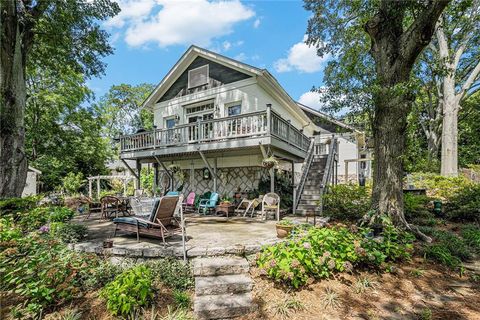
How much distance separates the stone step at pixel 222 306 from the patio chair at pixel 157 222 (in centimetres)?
172

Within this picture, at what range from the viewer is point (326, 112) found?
291 inches

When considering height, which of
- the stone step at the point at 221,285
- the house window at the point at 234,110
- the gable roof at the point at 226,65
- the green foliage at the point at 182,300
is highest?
the gable roof at the point at 226,65

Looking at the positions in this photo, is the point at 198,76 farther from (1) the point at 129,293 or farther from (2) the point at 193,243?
(1) the point at 129,293

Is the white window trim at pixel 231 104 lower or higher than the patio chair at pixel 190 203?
higher

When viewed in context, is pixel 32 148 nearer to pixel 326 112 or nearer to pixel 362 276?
pixel 326 112

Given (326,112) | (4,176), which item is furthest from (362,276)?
(4,176)

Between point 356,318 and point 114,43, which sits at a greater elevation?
point 114,43

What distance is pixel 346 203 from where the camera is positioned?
25.8 feet

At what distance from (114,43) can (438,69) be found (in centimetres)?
1136

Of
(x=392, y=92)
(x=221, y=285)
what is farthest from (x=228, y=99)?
(x=221, y=285)

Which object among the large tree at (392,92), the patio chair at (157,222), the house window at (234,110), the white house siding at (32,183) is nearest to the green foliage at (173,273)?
the patio chair at (157,222)

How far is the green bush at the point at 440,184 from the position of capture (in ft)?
30.1

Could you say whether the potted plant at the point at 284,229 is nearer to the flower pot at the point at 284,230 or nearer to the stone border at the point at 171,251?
the flower pot at the point at 284,230

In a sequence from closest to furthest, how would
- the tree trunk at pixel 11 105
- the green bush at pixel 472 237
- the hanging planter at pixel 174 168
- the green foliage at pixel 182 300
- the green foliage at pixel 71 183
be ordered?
the green foliage at pixel 182 300, the green bush at pixel 472 237, the tree trunk at pixel 11 105, the hanging planter at pixel 174 168, the green foliage at pixel 71 183
